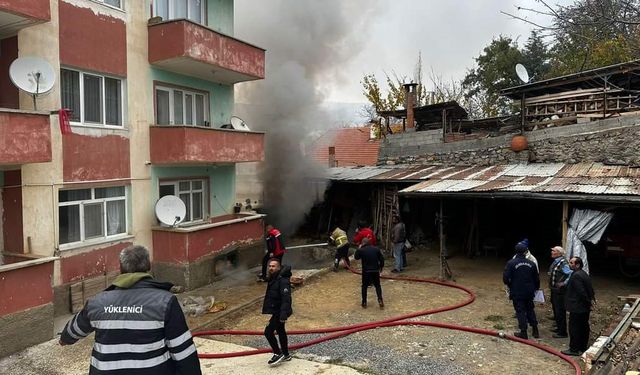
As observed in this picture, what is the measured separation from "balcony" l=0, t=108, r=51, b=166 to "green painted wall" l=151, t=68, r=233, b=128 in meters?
4.49

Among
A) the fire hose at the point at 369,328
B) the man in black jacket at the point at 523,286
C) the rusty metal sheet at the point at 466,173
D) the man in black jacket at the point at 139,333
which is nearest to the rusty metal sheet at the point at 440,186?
the rusty metal sheet at the point at 466,173

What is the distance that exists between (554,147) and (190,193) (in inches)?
461

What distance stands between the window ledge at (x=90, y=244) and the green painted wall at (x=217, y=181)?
2.07m

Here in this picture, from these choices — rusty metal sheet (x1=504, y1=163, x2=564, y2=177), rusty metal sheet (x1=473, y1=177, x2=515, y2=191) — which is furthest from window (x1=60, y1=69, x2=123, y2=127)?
rusty metal sheet (x1=504, y1=163, x2=564, y2=177)

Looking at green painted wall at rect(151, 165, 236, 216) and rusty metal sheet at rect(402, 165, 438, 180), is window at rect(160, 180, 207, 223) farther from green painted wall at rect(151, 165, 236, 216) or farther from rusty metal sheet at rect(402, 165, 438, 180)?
rusty metal sheet at rect(402, 165, 438, 180)

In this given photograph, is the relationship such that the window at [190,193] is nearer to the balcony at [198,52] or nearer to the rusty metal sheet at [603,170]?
the balcony at [198,52]

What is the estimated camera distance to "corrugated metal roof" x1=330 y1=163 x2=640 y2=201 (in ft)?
35.0

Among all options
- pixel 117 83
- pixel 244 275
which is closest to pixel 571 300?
pixel 244 275

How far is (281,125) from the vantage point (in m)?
19.1

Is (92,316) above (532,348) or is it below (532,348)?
above

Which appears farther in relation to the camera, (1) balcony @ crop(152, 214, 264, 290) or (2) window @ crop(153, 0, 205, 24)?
(2) window @ crop(153, 0, 205, 24)

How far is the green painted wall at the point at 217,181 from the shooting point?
13.2 m

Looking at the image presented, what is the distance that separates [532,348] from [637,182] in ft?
18.4

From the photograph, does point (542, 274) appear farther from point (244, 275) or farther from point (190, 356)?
point (190, 356)
